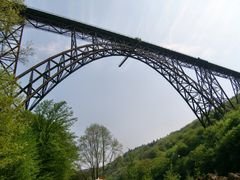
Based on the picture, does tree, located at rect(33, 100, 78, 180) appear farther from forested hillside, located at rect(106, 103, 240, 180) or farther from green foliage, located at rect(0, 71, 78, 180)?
forested hillside, located at rect(106, 103, 240, 180)

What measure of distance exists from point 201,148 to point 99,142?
13108mm

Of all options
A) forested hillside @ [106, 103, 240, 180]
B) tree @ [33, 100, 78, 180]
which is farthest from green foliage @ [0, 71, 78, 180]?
forested hillside @ [106, 103, 240, 180]

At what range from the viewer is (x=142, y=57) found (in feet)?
98.1

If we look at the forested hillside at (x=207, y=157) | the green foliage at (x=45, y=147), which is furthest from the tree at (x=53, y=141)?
the forested hillside at (x=207, y=157)

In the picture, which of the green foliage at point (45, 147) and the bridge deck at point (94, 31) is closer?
the green foliage at point (45, 147)

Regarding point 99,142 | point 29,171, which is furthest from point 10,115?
Answer: point 99,142

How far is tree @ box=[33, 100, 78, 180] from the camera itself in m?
20.8

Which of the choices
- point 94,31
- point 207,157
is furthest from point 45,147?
point 207,157

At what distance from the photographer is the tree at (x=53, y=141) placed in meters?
20.8

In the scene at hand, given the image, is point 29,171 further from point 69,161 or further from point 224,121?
point 224,121

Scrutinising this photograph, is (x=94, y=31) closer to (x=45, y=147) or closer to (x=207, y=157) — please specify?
(x=45, y=147)

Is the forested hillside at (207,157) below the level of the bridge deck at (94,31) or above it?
below

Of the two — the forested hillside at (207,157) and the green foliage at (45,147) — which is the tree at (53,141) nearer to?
the green foliage at (45,147)

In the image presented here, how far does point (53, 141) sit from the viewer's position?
20.9 metres
